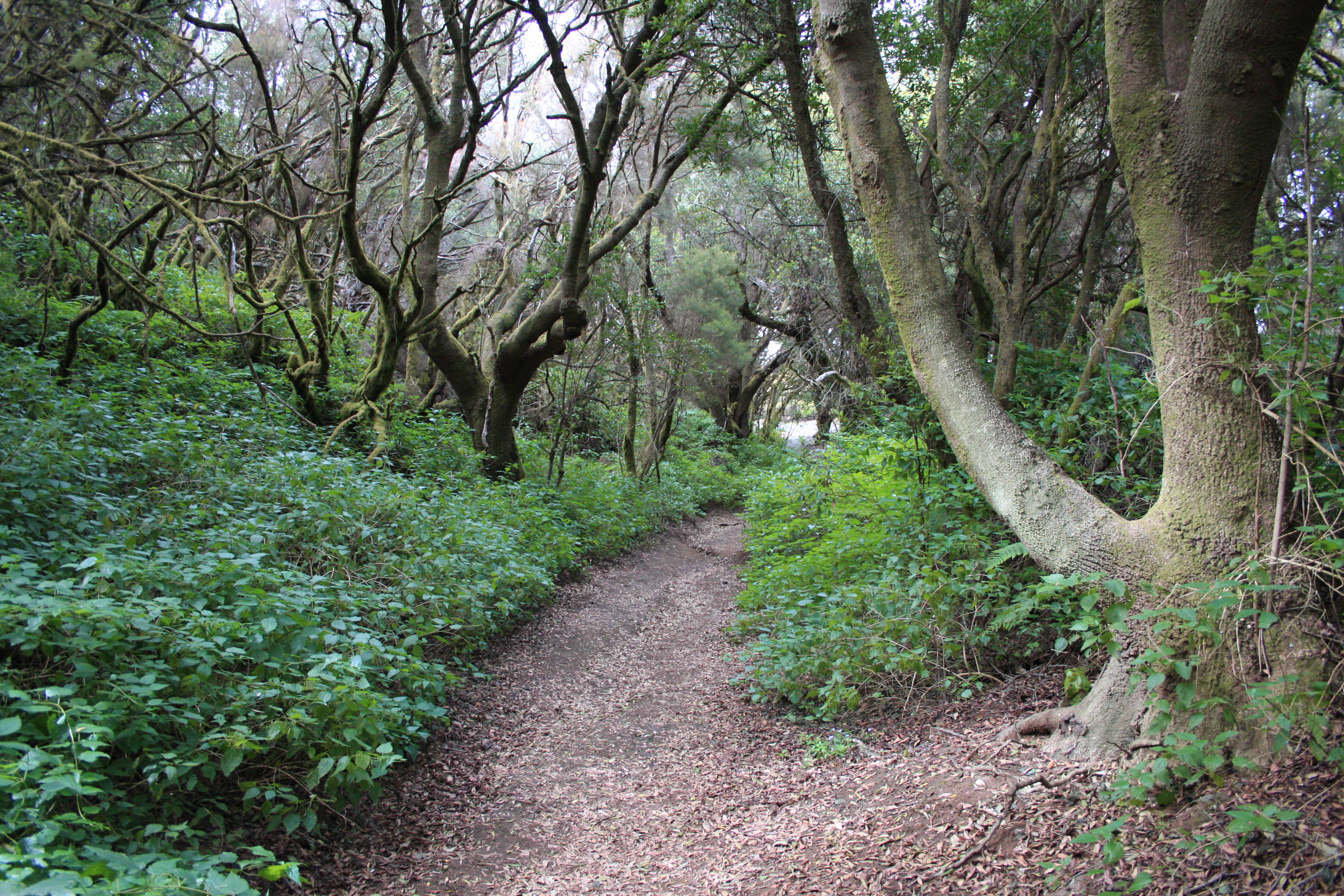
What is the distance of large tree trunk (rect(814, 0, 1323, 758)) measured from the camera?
2451 millimetres

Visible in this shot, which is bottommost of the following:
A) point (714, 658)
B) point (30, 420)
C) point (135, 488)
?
point (714, 658)

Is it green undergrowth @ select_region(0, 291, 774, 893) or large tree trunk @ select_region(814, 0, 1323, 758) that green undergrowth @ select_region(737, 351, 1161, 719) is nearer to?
large tree trunk @ select_region(814, 0, 1323, 758)

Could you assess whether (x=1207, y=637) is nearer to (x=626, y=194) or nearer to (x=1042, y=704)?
(x=1042, y=704)

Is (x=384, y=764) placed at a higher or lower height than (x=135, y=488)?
lower

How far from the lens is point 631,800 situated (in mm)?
3854

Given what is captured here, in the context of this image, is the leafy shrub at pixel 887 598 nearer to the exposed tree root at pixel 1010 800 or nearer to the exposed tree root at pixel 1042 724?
the exposed tree root at pixel 1042 724

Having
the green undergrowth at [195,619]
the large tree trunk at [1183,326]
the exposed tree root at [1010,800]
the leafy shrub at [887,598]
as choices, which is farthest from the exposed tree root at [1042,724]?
the green undergrowth at [195,619]

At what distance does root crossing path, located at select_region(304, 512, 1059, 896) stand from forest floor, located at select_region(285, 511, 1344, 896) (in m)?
0.01

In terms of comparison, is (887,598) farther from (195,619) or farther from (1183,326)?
(195,619)

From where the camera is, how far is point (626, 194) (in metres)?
15.4

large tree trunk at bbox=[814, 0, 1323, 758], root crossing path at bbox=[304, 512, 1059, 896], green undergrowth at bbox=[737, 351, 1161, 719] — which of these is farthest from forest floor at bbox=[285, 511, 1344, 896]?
large tree trunk at bbox=[814, 0, 1323, 758]

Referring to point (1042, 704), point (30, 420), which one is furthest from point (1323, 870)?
point (30, 420)

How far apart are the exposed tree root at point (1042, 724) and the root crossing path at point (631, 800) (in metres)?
0.16

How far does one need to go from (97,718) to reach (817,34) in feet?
13.5
